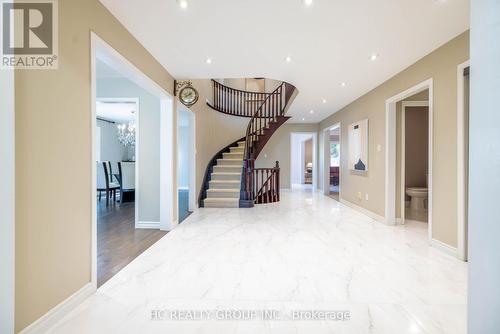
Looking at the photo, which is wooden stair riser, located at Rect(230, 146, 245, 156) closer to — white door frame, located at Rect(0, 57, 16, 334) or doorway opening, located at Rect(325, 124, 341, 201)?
doorway opening, located at Rect(325, 124, 341, 201)

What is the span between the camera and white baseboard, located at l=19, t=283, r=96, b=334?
1.54m

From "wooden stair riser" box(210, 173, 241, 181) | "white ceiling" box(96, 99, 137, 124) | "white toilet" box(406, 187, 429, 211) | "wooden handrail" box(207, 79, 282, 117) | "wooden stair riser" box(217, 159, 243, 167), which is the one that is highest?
"wooden handrail" box(207, 79, 282, 117)

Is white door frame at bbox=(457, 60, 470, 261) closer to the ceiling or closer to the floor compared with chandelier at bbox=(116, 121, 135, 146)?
closer to the floor

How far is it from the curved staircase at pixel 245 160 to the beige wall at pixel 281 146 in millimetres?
1213

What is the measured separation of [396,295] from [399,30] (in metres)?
2.74

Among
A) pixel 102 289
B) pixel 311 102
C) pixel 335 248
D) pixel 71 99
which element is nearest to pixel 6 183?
pixel 71 99

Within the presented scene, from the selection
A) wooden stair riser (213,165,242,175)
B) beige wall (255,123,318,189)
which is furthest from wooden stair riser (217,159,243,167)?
beige wall (255,123,318,189)

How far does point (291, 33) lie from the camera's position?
9.10ft

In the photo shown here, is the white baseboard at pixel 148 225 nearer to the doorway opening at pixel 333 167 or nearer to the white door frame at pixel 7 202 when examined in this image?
the white door frame at pixel 7 202

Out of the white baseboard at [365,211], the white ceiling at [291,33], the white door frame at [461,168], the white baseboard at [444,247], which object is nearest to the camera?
the white ceiling at [291,33]

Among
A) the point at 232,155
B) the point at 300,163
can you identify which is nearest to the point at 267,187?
the point at 232,155

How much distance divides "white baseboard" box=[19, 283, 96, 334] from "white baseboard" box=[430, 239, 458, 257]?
3862mm

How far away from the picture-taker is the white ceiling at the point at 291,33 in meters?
2.31

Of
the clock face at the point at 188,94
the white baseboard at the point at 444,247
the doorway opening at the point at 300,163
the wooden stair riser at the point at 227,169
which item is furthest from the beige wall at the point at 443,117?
the doorway opening at the point at 300,163
